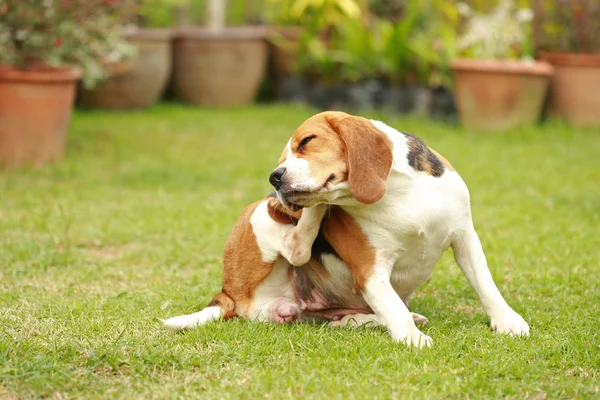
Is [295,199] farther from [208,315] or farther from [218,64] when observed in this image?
[218,64]

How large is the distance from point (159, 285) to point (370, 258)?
5.13 feet

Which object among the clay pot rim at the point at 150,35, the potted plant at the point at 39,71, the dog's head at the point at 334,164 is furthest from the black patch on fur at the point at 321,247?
the clay pot rim at the point at 150,35

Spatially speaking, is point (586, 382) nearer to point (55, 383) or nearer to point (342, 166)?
point (342, 166)

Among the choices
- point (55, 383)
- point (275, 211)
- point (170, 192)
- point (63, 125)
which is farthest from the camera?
point (63, 125)

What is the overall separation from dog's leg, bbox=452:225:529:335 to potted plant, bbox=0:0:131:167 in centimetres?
509

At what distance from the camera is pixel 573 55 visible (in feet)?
35.3

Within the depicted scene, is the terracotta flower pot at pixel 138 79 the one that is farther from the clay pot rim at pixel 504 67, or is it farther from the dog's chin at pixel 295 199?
the dog's chin at pixel 295 199

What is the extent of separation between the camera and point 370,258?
391 centimetres

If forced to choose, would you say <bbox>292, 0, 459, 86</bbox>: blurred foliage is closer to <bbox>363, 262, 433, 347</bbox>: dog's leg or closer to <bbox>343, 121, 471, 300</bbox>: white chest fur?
<bbox>343, 121, 471, 300</bbox>: white chest fur

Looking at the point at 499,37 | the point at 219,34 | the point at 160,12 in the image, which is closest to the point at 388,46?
the point at 499,37

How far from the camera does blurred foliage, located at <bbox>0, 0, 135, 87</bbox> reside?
7.94 meters

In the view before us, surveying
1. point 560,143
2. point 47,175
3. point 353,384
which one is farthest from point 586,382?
point 560,143

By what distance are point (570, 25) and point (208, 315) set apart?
847 cm

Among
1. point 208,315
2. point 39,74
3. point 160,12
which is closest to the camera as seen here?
point 208,315
